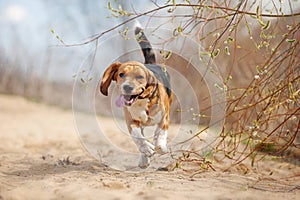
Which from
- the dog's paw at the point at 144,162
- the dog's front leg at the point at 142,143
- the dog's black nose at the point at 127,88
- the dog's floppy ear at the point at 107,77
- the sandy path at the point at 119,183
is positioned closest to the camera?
the sandy path at the point at 119,183

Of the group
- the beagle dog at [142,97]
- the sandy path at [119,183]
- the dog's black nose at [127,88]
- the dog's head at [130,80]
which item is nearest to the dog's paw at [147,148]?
the beagle dog at [142,97]

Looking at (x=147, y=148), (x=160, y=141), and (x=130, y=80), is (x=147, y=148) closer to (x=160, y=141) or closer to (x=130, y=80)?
(x=160, y=141)

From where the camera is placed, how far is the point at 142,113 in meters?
3.46

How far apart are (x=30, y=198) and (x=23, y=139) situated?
14.6 feet

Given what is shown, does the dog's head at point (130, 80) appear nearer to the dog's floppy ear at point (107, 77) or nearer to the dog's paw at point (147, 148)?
the dog's floppy ear at point (107, 77)

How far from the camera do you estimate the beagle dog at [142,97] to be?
323 cm

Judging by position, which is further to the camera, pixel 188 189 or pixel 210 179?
pixel 210 179

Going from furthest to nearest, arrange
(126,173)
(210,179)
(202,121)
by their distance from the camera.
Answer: (202,121) < (126,173) < (210,179)

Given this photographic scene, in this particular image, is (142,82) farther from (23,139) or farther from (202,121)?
(23,139)

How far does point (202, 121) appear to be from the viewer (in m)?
5.07

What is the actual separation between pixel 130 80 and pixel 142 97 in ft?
0.72

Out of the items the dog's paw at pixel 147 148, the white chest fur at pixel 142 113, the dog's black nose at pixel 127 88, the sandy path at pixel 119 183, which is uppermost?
the dog's black nose at pixel 127 88

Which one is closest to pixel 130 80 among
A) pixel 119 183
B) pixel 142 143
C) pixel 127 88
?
pixel 127 88

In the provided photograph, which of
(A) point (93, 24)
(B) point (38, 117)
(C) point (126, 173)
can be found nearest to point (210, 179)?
(C) point (126, 173)
